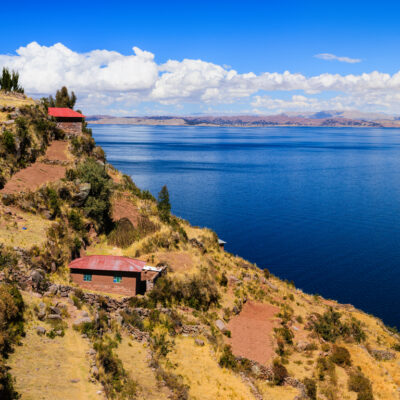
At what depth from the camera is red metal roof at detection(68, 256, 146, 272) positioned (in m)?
33.8

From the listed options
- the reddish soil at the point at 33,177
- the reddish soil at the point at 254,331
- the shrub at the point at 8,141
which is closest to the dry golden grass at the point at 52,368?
the reddish soil at the point at 254,331

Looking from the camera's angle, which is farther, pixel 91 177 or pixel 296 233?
pixel 296 233

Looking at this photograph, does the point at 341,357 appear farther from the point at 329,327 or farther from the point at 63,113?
the point at 63,113

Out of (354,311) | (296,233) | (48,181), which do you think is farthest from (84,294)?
(296,233)

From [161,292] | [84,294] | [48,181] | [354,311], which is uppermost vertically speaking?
[48,181]

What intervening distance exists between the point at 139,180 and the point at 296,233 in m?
69.0

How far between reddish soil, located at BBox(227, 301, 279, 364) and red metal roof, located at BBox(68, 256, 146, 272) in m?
11.2

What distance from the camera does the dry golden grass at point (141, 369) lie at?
21.0 meters

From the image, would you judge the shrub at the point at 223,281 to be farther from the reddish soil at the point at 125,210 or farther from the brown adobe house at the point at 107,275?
the brown adobe house at the point at 107,275

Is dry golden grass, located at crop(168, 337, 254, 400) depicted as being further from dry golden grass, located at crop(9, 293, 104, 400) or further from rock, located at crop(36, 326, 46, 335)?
rock, located at crop(36, 326, 46, 335)

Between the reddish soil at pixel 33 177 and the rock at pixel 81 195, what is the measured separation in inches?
124

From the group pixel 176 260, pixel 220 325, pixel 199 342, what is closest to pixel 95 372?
pixel 199 342

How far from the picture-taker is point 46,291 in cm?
A: 2698

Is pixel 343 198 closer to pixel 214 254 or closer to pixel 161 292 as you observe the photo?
pixel 214 254
